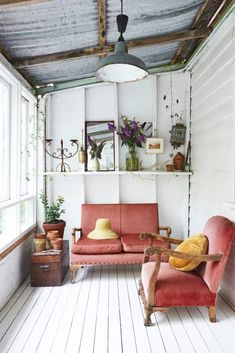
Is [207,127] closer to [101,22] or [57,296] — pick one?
[101,22]

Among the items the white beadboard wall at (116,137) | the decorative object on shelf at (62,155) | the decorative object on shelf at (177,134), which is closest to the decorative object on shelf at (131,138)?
the white beadboard wall at (116,137)

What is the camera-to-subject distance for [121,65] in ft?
8.08

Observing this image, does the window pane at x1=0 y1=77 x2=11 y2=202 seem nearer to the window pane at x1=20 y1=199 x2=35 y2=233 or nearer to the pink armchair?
the window pane at x1=20 y1=199 x2=35 y2=233

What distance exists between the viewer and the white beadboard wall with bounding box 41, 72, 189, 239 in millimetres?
4629

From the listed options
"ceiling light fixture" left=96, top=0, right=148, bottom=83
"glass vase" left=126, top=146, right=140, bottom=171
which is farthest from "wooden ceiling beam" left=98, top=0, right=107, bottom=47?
"glass vase" left=126, top=146, right=140, bottom=171

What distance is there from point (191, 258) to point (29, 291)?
189 cm

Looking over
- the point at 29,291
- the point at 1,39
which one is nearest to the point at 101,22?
the point at 1,39

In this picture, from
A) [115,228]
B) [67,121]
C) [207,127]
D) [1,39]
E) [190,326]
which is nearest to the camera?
[190,326]

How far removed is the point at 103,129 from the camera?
4613 millimetres

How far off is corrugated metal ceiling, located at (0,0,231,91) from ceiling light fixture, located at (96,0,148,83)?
1.25ft

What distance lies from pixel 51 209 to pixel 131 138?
1549mm

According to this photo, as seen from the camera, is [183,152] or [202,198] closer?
[202,198]

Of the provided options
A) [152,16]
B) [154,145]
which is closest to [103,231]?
[154,145]

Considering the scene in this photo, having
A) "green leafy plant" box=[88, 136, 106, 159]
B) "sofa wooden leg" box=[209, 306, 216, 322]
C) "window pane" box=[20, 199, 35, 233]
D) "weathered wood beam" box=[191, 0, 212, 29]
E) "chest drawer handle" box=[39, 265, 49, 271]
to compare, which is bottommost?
"sofa wooden leg" box=[209, 306, 216, 322]
